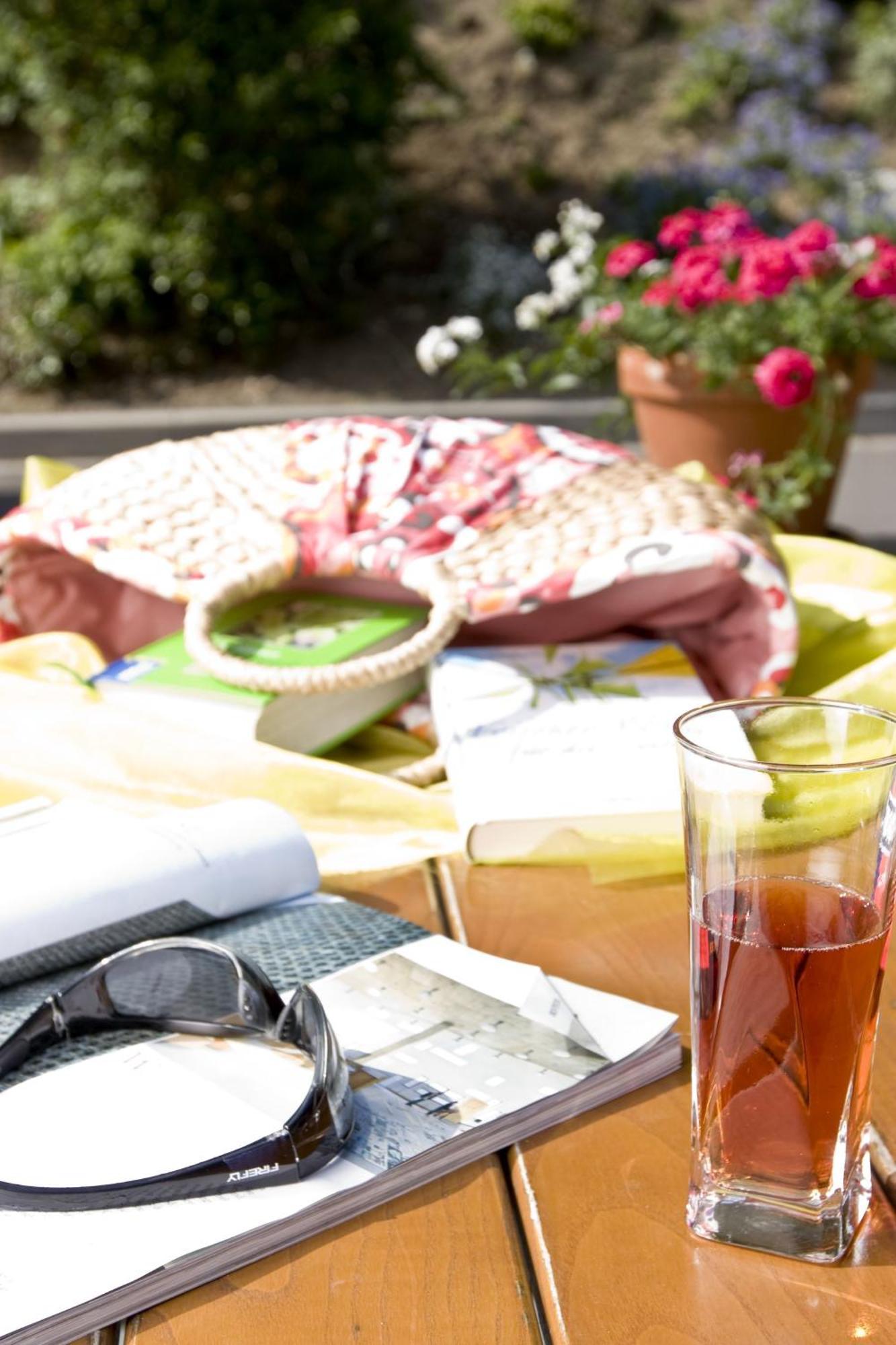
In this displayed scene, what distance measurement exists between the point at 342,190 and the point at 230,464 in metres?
6.18

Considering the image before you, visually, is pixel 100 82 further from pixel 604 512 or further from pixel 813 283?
pixel 604 512

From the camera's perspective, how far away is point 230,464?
5.19 feet

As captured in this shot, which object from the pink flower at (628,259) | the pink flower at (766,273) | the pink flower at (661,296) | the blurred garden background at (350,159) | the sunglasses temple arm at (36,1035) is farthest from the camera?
the blurred garden background at (350,159)

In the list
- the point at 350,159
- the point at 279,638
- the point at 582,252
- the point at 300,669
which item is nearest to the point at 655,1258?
the point at 300,669

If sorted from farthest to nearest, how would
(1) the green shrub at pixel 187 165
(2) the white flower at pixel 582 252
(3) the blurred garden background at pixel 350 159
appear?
(3) the blurred garden background at pixel 350 159 < (1) the green shrub at pixel 187 165 < (2) the white flower at pixel 582 252

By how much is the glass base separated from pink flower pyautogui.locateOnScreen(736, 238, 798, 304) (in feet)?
7.22

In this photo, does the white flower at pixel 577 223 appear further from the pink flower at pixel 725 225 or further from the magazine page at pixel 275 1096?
the magazine page at pixel 275 1096

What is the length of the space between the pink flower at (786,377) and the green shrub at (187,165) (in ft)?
16.6

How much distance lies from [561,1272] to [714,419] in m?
2.26

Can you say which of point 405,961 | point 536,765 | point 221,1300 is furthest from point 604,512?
point 221,1300

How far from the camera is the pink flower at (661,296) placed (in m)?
2.79

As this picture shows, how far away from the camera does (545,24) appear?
31.4 ft

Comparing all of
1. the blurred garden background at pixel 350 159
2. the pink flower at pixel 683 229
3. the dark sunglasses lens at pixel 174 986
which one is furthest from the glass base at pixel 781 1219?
the blurred garden background at pixel 350 159

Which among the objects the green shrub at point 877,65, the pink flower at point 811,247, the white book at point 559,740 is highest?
the green shrub at point 877,65
